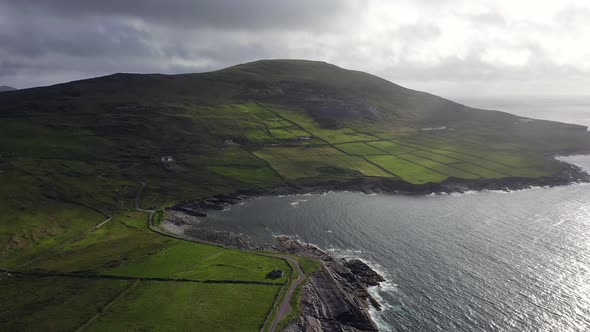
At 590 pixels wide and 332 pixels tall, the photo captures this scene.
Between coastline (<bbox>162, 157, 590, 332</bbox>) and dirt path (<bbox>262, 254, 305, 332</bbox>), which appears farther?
coastline (<bbox>162, 157, 590, 332</bbox>)

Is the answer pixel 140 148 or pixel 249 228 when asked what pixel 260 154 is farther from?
pixel 249 228

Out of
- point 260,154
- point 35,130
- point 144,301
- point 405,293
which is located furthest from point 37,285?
point 35,130

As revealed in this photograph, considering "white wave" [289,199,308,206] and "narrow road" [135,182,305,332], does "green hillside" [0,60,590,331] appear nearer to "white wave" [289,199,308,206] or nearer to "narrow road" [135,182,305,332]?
"narrow road" [135,182,305,332]

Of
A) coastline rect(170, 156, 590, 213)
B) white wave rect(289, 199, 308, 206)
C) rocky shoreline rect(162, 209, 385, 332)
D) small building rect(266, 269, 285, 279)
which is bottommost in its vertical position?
rocky shoreline rect(162, 209, 385, 332)

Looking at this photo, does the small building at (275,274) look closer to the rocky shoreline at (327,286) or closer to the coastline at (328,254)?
the rocky shoreline at (327,286)

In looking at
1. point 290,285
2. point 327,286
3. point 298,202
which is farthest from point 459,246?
point 298,202

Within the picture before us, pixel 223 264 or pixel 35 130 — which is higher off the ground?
pixel 35 130

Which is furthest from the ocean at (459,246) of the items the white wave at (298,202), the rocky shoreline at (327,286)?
the rocky shoreline at (327,286)

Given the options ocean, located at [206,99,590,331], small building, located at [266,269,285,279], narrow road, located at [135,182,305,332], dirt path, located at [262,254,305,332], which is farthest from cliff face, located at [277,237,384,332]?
small building, located at [266,269,285,279]
